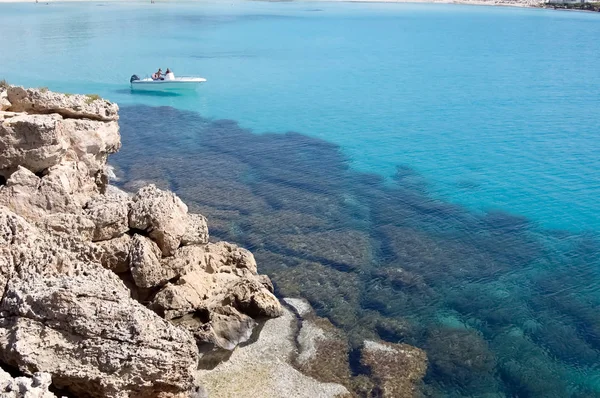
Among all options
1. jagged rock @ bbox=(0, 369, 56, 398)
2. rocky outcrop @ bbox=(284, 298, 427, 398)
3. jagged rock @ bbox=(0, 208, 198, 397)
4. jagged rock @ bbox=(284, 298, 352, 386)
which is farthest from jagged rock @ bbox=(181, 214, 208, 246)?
jagged rock @ bbox=(0, 369, 56, 398)

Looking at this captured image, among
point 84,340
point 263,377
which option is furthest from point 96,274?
point 263,377

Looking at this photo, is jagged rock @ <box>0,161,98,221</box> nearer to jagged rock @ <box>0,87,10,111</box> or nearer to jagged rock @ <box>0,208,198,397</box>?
jagged rock @ <box>0,87,10,111</box>

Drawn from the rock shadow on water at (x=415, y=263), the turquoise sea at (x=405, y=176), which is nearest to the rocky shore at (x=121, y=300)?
the rock shadow on water at (x=415, y=263)

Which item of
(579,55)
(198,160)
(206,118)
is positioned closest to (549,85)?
(579,55)

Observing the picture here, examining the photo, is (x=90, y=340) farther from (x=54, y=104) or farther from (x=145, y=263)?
(x=54, y=104)

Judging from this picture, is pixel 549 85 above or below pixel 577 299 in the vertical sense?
above

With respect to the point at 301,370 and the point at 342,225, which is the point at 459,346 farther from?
the point at 342,225
